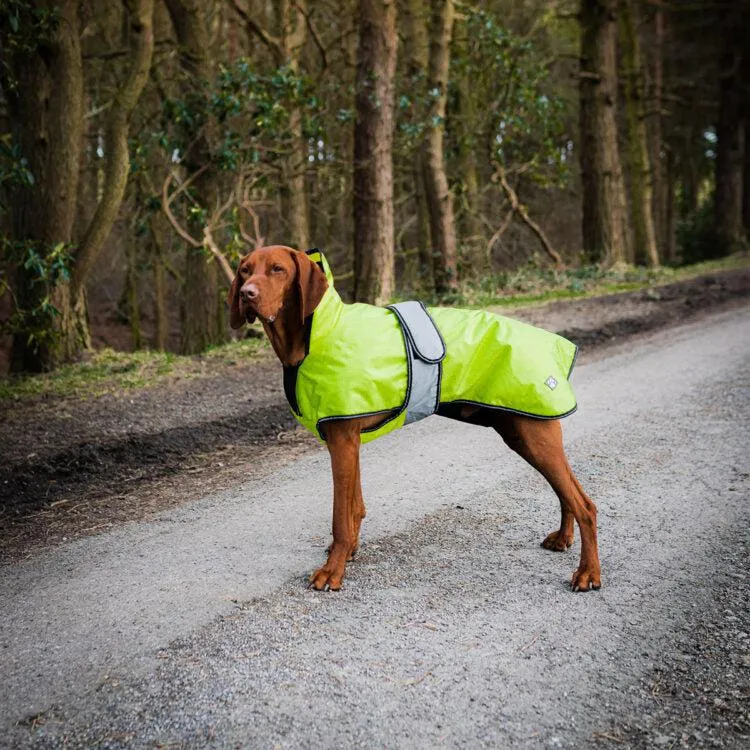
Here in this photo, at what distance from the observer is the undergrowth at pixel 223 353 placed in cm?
793

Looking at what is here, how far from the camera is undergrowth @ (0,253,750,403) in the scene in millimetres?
7926

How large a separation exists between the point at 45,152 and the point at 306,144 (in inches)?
229

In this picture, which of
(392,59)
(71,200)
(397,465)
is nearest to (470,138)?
(392,59)

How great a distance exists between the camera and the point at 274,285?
143 inches

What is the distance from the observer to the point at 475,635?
10.8ft

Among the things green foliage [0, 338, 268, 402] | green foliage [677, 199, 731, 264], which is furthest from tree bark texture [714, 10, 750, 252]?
green foliage [0, 338, 268, 402]

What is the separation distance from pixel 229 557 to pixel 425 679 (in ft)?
4.88

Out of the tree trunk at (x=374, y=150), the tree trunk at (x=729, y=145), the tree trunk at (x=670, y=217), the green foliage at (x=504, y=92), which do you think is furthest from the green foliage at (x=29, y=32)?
the tree trunk at (x=670, y=217)

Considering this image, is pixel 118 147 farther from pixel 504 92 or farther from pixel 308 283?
pixel 504 92

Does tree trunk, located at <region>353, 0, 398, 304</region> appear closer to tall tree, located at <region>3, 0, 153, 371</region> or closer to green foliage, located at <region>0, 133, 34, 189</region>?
tall tree, located at <region>3, 0, 153, 371</region>

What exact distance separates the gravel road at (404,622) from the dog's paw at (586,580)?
0.07m

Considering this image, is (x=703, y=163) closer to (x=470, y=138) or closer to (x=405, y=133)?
(x=470, y=138)

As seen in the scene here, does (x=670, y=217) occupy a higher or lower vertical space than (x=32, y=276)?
higher

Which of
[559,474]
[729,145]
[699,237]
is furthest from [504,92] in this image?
[559,474]
